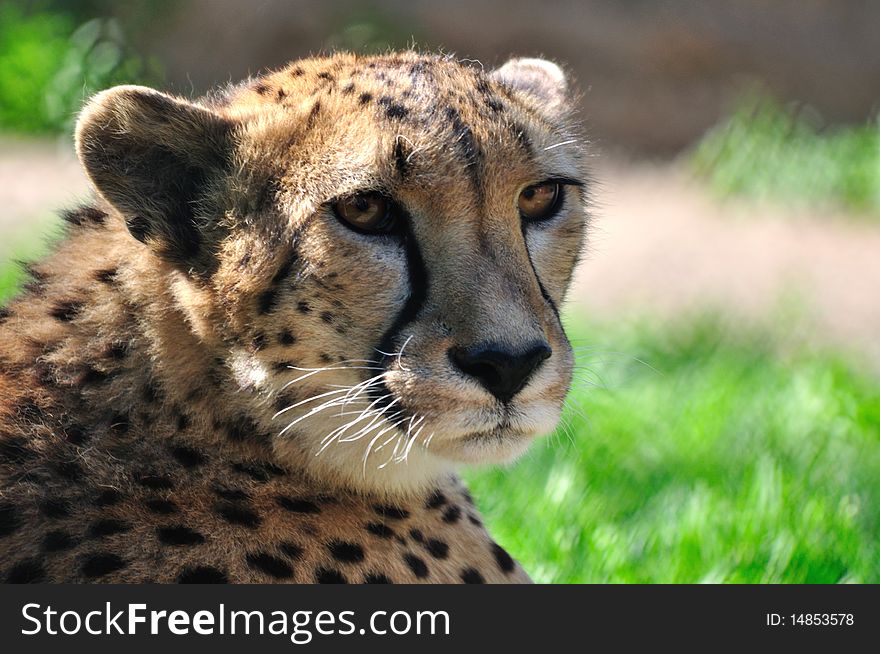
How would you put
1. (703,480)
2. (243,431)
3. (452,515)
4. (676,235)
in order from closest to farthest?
(243,431) → (452,515) → (703,480) → (676,235)

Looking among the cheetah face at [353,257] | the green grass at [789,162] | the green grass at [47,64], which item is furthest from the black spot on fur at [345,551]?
the green grass at [789,162]

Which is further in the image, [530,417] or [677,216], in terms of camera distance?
[677,216]

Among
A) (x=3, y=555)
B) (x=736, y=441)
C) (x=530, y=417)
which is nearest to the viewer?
(x=3, y=555)

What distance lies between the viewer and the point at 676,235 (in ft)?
23.7

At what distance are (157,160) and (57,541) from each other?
2.08ft

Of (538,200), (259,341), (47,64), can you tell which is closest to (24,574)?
(259,341)

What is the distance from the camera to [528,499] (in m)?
3.21

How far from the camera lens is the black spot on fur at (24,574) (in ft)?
6.04

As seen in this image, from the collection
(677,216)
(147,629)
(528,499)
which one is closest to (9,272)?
(528,499)

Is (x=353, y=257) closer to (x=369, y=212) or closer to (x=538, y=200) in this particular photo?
(x=369, y=212)

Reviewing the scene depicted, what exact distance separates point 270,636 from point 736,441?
2109 millimetres

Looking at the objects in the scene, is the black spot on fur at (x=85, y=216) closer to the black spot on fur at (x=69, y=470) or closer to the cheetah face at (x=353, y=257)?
the cheetah face at (x=353, y=257)

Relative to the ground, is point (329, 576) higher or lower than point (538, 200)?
lower

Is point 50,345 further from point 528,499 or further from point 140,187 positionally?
point 528,499
